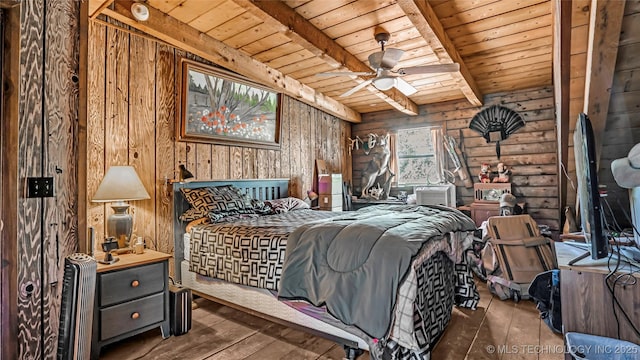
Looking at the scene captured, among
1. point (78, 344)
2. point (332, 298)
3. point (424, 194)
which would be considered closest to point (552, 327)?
point (332, 298)

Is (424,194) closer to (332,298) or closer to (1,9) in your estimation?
(332,298)

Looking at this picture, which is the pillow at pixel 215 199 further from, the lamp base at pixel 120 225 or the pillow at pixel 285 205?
the lamp base at pixel 120 225

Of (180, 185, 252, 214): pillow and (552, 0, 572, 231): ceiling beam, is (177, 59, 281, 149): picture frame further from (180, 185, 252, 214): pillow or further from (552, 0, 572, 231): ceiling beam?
(552, 0, 572, 231): ceiling beam

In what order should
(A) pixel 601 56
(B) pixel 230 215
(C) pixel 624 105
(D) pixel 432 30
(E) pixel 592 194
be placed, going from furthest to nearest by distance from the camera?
1. (B) pixel 230 215
2. (D) pixel 432 30
3. (C) pixel 624 105
4. (A) pixel 601 56
5. (E) pixel 592 194

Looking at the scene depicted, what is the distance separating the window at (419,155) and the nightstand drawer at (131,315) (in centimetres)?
462

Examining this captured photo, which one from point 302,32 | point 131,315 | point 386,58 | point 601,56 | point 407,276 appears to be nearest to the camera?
point 407,276

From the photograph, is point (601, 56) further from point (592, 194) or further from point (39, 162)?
point (39, 162)

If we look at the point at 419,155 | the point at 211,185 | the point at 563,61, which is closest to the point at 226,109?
the point at 211,185

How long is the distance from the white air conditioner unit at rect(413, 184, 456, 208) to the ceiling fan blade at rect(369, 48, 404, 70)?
255 cm

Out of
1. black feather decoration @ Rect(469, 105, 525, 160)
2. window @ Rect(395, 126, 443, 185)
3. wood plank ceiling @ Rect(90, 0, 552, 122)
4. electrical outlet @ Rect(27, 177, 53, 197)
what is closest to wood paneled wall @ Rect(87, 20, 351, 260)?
wood plank ceiling @ Rect(90, 0, 552, 122)

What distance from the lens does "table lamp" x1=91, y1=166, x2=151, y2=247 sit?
2.41 metres

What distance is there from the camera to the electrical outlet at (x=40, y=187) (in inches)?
70.6

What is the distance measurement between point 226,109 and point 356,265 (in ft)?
8.92

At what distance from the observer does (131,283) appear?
2289 mm
